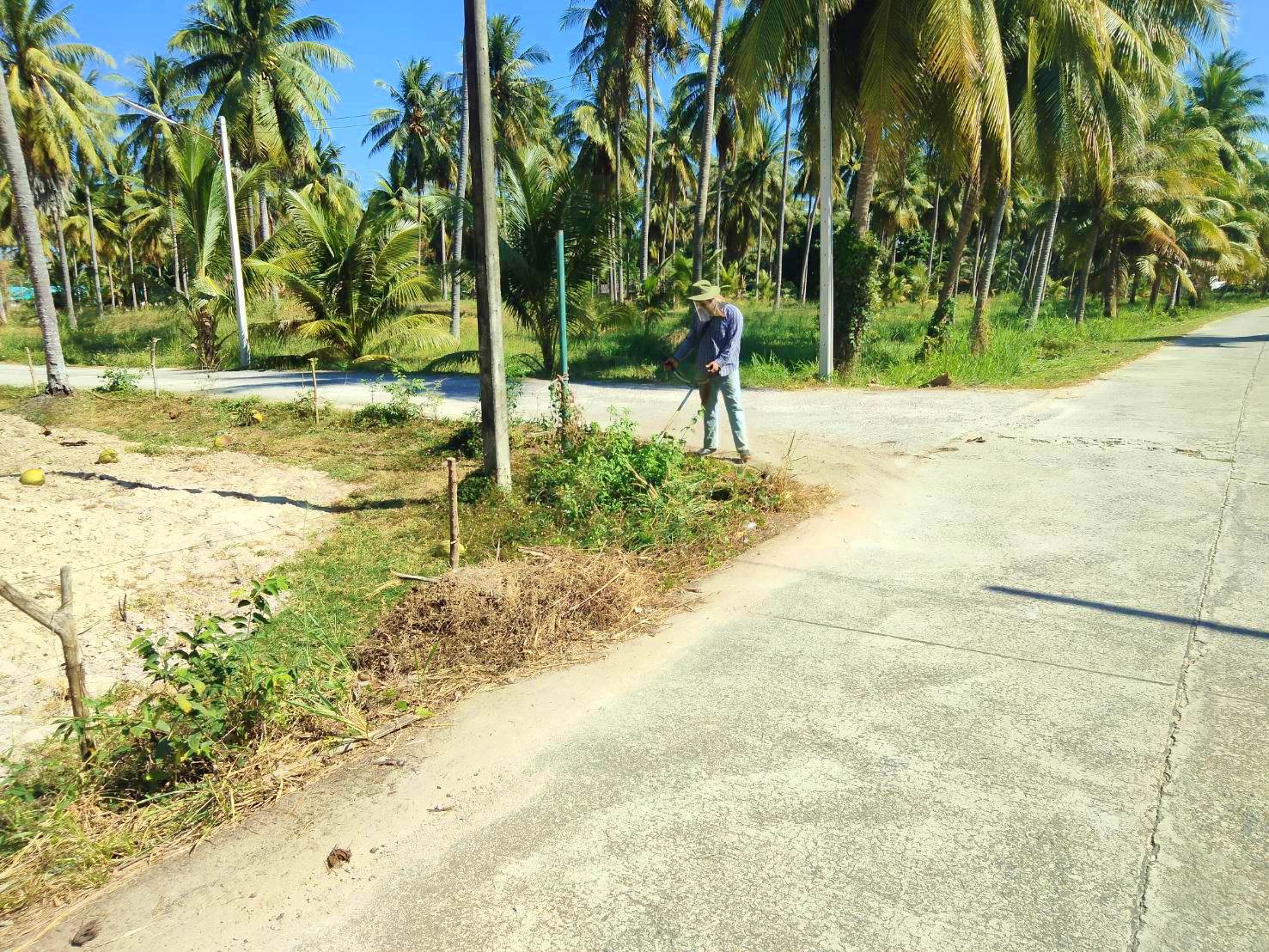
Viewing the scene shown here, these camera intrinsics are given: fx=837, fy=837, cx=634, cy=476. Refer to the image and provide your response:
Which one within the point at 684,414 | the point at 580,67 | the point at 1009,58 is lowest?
the point at 684,414

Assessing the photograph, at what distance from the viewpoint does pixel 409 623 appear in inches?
177

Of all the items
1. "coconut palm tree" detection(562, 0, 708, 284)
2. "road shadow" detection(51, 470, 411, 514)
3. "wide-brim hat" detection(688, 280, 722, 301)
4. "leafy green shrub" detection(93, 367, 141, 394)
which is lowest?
"road shadow" detection(51, 470, 411, 514)

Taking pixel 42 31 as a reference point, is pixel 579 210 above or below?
below

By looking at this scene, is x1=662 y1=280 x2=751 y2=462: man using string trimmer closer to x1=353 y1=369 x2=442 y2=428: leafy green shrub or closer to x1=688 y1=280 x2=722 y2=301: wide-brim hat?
x1=688 y1=280 x2=722 y2=301: wide-brim hat

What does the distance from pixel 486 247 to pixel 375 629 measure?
3.28 m

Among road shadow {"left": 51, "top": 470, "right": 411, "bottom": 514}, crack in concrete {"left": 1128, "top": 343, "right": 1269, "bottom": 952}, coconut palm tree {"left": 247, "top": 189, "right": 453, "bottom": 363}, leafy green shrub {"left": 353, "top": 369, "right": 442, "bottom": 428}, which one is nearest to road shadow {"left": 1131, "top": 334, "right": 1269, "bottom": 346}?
coconut palm tree {"left": 247, "top": 189, "right": 453, "bottom": 363}

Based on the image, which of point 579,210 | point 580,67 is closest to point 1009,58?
point 579,210

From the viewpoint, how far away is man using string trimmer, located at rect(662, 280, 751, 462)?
25.2ft

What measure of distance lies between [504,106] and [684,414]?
85.4 feet

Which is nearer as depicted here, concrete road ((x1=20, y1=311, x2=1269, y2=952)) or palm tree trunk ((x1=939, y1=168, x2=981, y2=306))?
concrete road ((x1=20, y1=311, x2=1269, y2=952))

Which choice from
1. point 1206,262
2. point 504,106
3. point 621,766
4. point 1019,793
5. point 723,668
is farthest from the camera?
point 1206,262

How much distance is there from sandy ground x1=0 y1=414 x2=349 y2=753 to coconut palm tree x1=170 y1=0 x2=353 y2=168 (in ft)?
68.0

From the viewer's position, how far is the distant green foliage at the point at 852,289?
14570 millimetres

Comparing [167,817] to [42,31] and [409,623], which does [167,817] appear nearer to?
[409,623]
